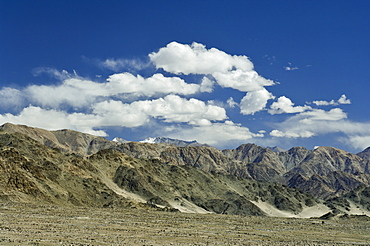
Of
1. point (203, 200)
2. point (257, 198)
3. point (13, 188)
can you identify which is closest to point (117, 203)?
point (13, 188)

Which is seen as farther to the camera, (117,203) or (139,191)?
(139,191)

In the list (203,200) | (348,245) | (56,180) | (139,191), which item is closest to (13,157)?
(56,180)

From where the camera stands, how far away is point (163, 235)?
5156 cm

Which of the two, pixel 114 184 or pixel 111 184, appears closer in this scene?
pixel 111 184

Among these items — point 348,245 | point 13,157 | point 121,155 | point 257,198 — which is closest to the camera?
point 348,245

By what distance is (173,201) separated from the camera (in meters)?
152

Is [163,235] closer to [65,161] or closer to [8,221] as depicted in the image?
[8,221]

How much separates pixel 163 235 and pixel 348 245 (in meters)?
25.3

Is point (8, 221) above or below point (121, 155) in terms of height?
below

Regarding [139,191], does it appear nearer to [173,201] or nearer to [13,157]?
[173,201]

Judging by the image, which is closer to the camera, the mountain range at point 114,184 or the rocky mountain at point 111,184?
the rocky mountain at point 111,184

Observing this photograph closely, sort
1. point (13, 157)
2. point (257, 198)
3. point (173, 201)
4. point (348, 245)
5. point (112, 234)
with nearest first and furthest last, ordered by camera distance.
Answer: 1. point (112, 234)
2. point (348, 245)
3. point (13, 157)
4. point (173, 201)
5. point (257, 198)

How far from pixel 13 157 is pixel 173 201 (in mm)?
63873

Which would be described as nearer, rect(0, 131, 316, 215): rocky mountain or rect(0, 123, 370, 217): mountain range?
rect(0, 131, 316, 215): rocky mountain
